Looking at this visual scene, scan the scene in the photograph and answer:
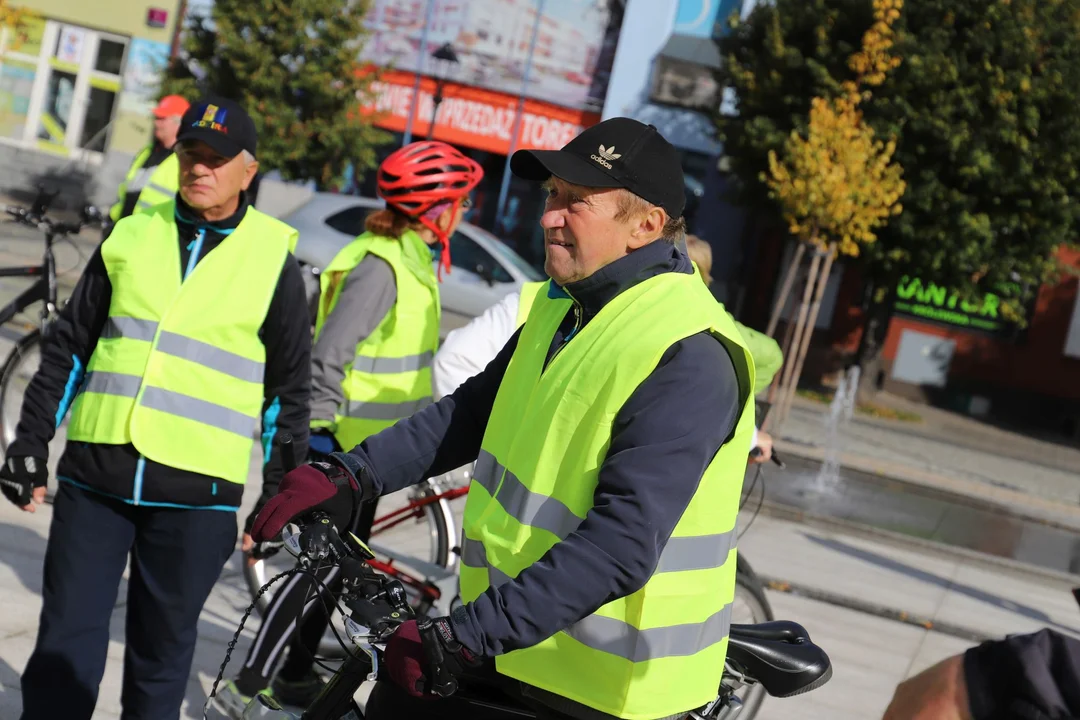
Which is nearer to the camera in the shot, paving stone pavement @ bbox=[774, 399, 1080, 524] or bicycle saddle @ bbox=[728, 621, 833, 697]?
bicycle saddle @ bbox=[728, 621, 833, 697]

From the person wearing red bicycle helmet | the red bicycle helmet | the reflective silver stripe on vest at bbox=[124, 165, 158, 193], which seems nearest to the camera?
the person wearing red bicycle helmet

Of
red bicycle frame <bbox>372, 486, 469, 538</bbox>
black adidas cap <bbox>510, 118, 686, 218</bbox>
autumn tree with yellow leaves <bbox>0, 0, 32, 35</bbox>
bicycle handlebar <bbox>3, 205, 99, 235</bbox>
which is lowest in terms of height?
red bicycle frame <bbox>372, 486, 469, 538</bbox>

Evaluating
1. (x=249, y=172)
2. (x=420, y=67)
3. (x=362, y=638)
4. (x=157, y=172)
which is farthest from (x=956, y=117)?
(x=362, y=638)

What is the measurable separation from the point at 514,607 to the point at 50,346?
193cm

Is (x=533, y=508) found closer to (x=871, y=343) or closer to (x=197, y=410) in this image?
(x=197, y=410)

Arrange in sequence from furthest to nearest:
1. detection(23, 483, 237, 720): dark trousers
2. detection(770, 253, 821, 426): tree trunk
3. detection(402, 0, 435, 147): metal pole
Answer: detection(402, 0, 435, 147): metal pole
detection(770, 253, 821, 426): tree trunk
detection(23, 483, 237, 720): dark trousers

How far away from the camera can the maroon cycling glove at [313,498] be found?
2.44 metres

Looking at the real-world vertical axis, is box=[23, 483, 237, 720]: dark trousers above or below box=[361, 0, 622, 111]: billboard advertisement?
below

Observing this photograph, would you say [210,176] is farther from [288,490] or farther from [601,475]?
[601,475]

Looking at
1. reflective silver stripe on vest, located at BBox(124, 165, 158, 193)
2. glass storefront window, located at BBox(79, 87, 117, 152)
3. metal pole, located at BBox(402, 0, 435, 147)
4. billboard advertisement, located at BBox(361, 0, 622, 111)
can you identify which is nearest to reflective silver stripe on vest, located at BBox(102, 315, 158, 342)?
reflective silver stripe on vest, located at BBox(124, 165, 158, 193)

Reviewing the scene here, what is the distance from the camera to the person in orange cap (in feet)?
22.7

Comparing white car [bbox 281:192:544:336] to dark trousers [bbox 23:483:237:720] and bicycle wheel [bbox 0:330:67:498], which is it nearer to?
bicycle wheel [bbox 0:330:67:498]

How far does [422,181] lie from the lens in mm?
4465

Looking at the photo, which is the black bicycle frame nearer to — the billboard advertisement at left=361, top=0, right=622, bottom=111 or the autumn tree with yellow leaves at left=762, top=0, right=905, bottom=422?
the autumn tree with yellow leaves at left=762, top=0, right=905, bottom=422
